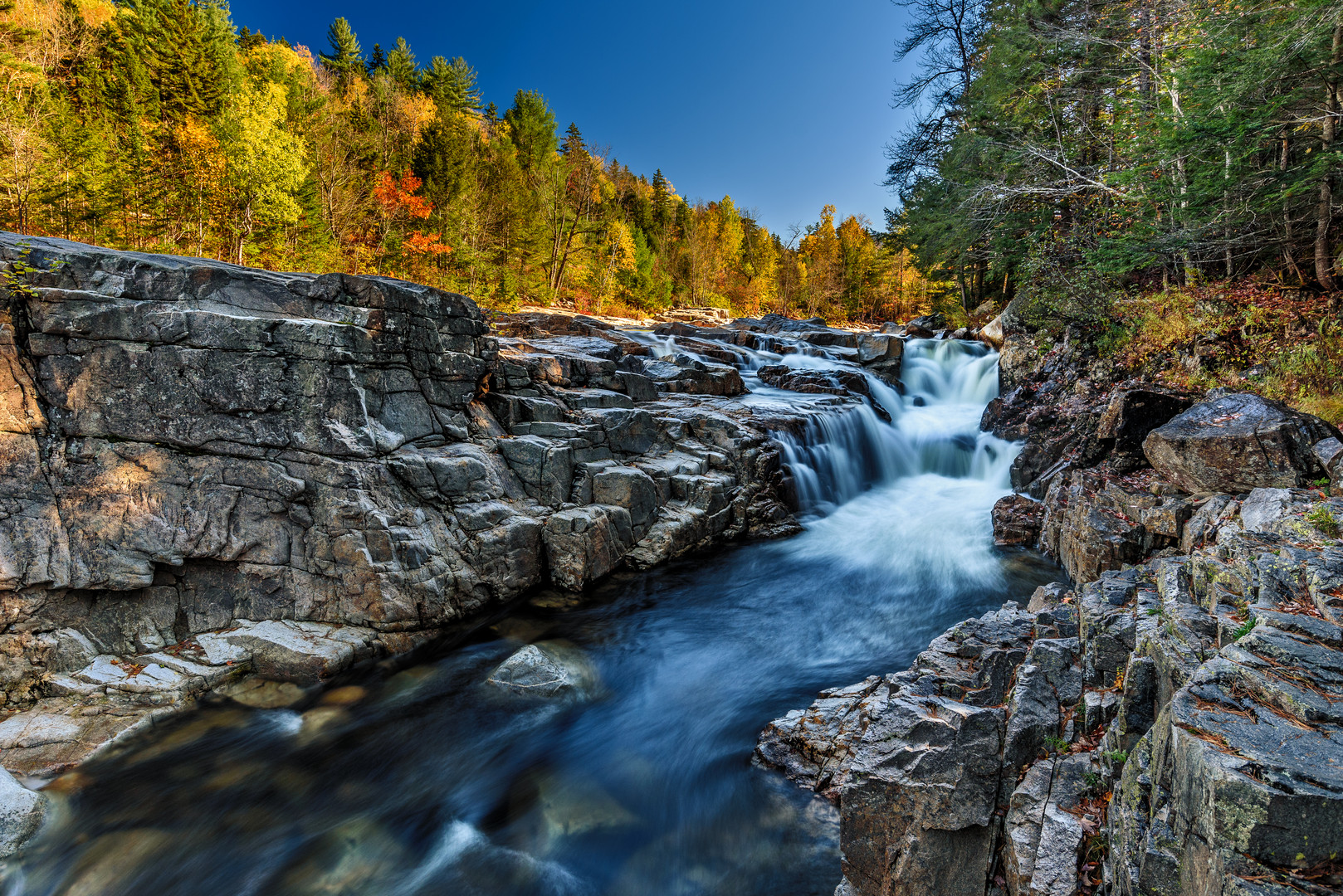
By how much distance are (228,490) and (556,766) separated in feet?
18.6

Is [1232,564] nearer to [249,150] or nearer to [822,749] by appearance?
[822,749]

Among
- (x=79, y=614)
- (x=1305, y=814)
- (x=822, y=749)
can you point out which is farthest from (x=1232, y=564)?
(x=79, y=614)

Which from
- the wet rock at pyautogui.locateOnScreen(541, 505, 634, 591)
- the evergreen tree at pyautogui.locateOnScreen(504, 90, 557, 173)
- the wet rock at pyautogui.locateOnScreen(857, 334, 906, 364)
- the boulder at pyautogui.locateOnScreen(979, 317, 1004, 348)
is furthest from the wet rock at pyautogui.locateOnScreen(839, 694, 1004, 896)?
the evergreen tree at pyautogui.locateOnScreen(504, 90, 557, 173)

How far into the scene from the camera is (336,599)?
781 centimetres

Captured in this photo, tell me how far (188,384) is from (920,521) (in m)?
13.3

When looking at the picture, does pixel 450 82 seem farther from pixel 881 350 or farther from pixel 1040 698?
pixel 1040 698

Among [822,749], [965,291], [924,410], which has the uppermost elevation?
[965,291]

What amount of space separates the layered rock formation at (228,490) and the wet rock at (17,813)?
443 mm

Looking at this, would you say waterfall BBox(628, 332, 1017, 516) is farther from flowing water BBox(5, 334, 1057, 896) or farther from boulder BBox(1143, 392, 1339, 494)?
boulder BBox(1143, 392, 1339, 494)

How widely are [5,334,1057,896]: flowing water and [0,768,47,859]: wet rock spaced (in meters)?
0.15

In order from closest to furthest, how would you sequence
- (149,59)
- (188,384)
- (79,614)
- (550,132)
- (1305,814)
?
(1305,814), (79,614), (188,384), (149,59), (550,132)

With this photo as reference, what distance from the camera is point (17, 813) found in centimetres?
514

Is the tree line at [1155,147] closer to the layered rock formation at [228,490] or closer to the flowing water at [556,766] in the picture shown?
the flowing water at [556,766]

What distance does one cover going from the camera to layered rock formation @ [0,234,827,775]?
6.68 metres
